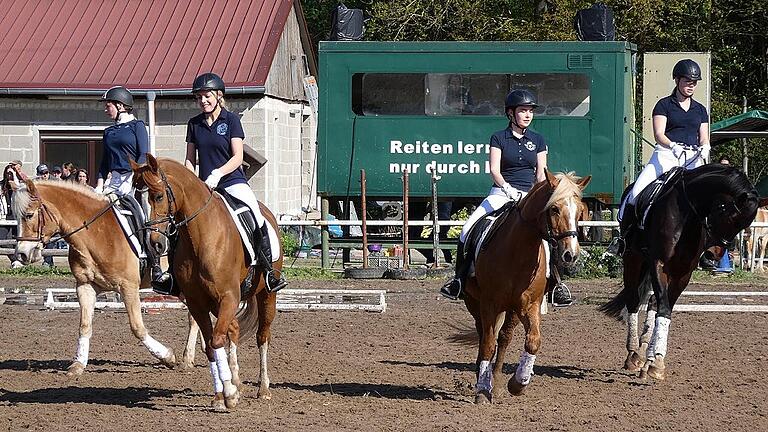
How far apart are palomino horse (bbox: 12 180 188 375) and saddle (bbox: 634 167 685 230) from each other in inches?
163

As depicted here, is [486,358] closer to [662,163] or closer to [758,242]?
[662,163]

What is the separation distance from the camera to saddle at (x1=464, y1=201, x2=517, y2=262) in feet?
30.3

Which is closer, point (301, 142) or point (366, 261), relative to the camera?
point (366, 261)

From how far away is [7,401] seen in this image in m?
9.16

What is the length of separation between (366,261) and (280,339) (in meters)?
8.25

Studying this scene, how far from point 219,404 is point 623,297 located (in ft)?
14.1

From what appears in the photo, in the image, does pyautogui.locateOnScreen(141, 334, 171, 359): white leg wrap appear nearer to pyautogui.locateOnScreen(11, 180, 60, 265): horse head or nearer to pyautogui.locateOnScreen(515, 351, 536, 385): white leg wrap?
pyautogui.locateOnScreen(11, 180, 60, 265): horse head

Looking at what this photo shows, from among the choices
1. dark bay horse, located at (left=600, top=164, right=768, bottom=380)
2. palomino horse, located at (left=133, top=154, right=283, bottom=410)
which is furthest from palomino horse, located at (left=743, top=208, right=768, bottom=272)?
palomino horse, located at (left=133, top=154, right=283, bottom=410)

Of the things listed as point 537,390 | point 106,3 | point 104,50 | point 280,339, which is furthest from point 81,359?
point 106,3

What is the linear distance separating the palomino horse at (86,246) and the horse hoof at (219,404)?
1.96 meters

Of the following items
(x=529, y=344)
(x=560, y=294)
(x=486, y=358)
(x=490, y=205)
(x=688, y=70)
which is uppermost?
(x=688, y=70)

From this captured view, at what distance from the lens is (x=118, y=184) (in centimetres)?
1134

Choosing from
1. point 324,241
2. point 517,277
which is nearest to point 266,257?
point 517,277

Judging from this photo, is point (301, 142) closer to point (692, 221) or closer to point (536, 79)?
point (536, 79)
